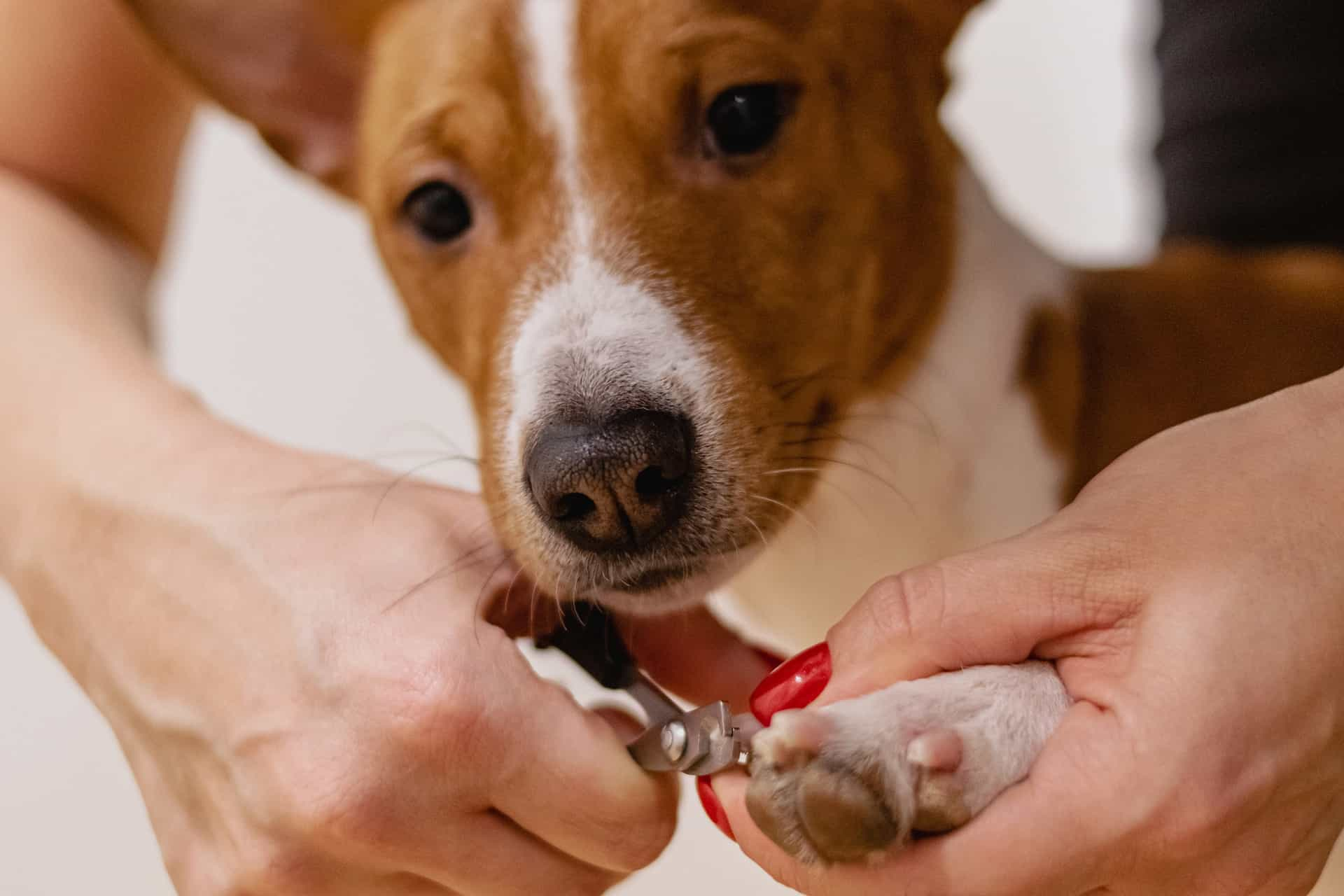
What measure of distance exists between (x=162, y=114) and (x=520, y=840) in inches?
49.4

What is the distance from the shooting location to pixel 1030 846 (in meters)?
0.83

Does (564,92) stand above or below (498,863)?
above

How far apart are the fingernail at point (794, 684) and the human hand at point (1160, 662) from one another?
0.02 metres

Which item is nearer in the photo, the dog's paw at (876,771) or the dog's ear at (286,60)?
the dog's paw at (876,771)

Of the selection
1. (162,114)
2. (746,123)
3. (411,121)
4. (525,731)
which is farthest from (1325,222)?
(162,114)

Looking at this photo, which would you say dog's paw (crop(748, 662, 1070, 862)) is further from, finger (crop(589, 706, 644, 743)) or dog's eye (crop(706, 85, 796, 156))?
dog's eye (crop(706, 85, 796, 156))

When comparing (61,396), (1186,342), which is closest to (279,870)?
(61,396)

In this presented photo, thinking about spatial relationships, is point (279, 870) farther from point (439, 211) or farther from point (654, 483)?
point (439, 211)

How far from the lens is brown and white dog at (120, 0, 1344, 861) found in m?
1.08

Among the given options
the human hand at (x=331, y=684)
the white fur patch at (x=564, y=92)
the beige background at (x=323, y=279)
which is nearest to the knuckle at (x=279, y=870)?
the human hand at (x=331, y=684)

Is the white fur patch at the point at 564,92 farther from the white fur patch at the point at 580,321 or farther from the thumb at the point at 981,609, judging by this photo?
the thumb at the point at 981,609

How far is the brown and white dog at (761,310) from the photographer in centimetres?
108

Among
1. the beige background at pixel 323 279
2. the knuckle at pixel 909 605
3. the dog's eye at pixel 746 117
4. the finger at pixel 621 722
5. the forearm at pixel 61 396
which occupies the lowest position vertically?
the beige background at pixel 323 279

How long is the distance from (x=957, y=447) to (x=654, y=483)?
0.52 meters
